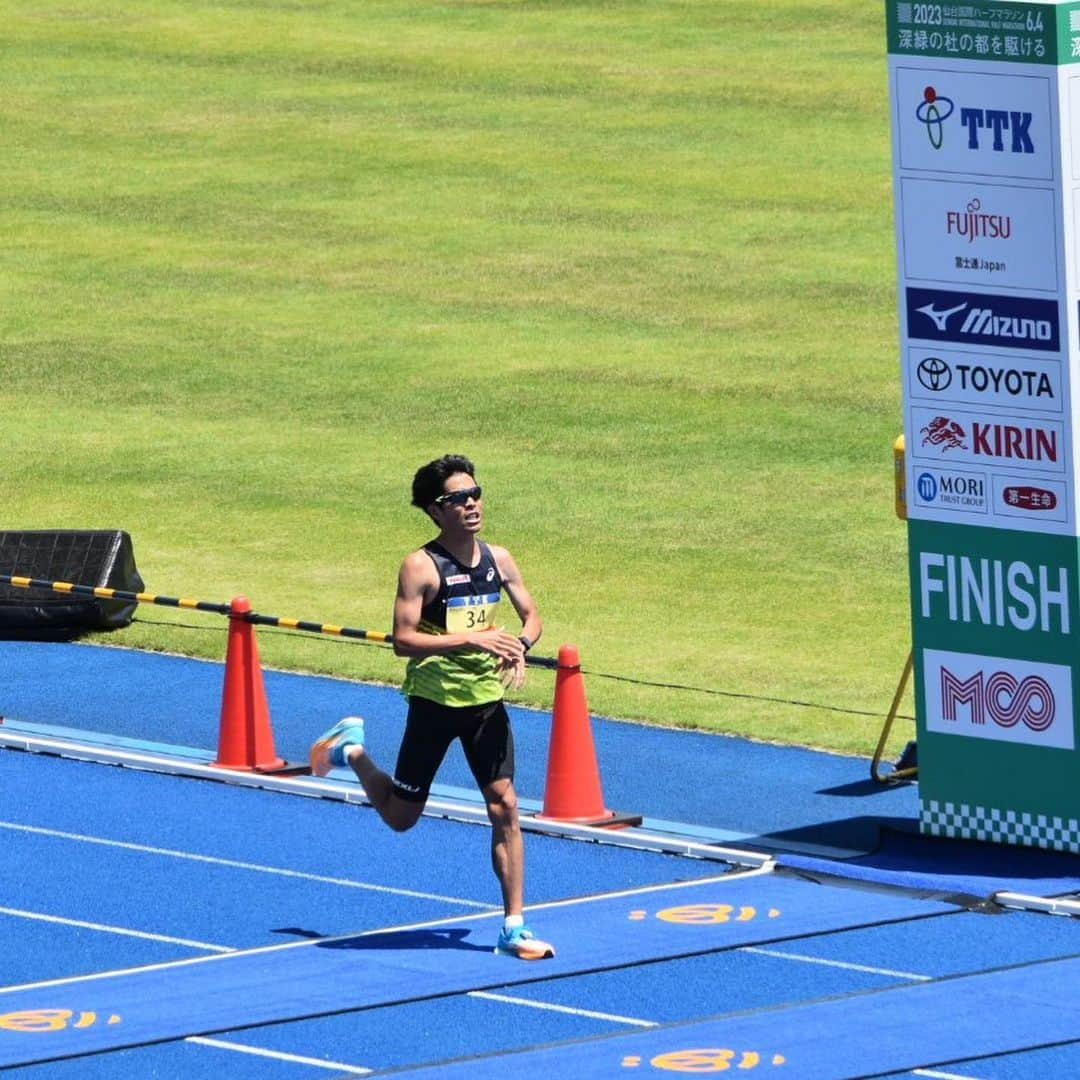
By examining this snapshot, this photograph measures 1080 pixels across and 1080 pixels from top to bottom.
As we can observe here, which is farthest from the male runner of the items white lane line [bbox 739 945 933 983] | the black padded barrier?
the black padded barrier

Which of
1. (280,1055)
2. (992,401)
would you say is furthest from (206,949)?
(992,401)

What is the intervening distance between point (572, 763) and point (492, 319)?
17.7 m

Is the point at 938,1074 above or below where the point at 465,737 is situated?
below

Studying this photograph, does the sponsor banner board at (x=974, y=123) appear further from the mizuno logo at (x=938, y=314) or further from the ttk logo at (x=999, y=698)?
the ttk logo at (x=999, y=698)

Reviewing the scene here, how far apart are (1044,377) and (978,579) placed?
110 cm

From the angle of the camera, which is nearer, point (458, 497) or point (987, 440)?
point (458, 497)

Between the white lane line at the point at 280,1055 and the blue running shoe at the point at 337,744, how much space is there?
6.99 feet

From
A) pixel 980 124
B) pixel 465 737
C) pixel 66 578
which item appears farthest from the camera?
pixel 66 578

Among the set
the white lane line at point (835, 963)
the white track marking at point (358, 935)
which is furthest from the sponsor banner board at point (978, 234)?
the white lane line at point (835, 963)

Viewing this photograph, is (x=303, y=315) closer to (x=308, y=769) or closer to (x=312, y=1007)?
(x=308, y=769)

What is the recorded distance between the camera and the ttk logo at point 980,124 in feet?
41.7

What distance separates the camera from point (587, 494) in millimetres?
24453

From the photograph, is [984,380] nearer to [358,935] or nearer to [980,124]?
[980,124]

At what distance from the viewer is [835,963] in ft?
39.2
